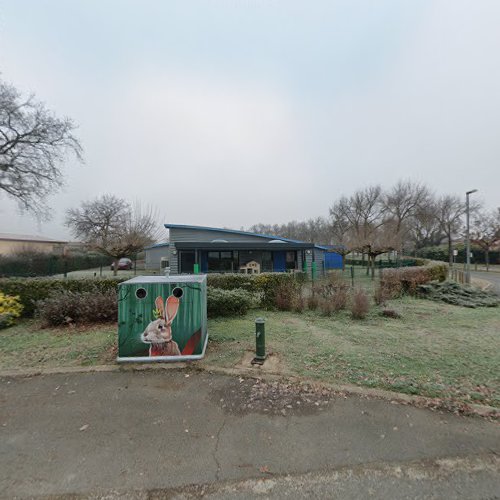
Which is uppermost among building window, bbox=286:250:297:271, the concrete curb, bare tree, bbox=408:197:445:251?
bare tree, bbox=408:197:445:251

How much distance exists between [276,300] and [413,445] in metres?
5.96

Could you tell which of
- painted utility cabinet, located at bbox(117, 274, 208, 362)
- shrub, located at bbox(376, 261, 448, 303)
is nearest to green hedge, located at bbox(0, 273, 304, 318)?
painted utility cabinet, located at bbox(117, 274, 208, 362)

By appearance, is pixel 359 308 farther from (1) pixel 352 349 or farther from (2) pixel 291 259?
(2) pixel 291 259

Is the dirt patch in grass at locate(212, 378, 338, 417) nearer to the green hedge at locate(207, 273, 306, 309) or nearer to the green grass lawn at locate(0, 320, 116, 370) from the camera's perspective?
the green grass lawn at locate(0, 320, 116, 370)

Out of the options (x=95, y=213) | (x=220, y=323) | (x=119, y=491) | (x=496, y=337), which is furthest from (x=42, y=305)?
(x=95, y=213)

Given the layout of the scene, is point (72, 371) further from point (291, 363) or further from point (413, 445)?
point (413, 445)

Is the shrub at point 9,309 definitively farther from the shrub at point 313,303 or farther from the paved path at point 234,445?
the shrub at point 313,303

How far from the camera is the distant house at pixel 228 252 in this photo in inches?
811

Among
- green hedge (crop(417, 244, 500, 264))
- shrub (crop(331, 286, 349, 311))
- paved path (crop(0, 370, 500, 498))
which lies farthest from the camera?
green hedge (crop(417, 244, 500, 264))

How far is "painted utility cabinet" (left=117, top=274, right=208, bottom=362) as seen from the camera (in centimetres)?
446

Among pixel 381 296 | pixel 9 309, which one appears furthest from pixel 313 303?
pixel 9 309

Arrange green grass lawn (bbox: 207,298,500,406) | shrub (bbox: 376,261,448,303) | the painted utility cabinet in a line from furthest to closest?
shrub (bbox: 376,261,448,303)
the painted utility cabinet
green grass lawn (bbox: 207,298,500,406)

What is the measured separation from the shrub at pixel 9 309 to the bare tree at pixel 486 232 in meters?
39.4

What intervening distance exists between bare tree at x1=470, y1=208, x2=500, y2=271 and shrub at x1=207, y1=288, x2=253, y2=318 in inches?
1352
